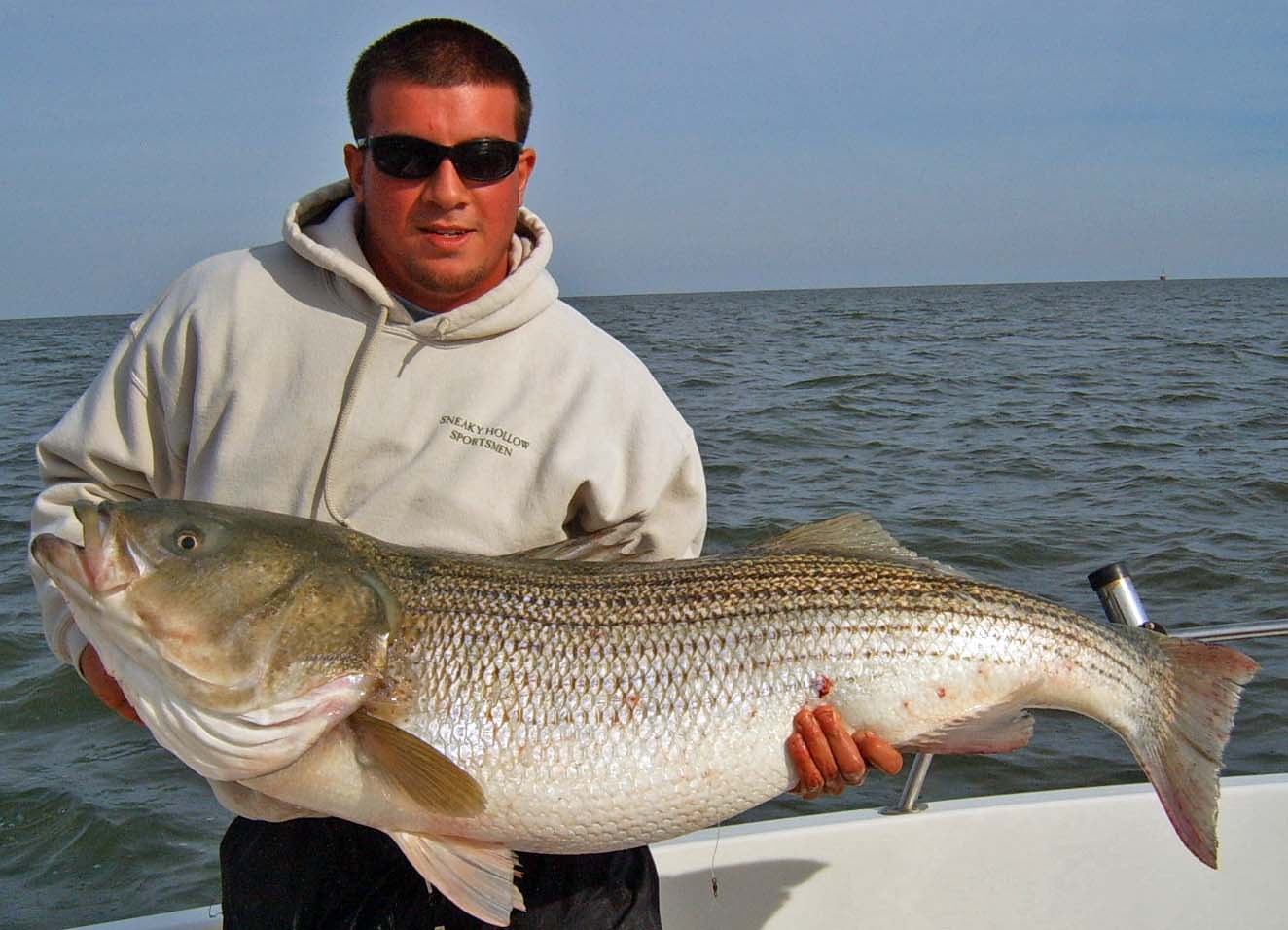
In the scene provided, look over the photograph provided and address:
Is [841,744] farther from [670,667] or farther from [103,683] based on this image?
[103,683]

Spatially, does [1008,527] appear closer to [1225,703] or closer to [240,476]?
[1225,703]

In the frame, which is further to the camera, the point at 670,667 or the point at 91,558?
the point at 670,667

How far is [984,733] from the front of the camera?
2982mm

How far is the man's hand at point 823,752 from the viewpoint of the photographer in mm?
2791

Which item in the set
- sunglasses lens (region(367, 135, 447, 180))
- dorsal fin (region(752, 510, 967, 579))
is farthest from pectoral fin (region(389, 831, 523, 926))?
sunglasses lens (region(367, 135, 447, 180))

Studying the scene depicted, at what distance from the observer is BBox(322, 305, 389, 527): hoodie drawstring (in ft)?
9.70

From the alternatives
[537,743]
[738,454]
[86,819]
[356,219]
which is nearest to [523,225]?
[356,219]

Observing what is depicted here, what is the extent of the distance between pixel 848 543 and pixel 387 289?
4.56 ft

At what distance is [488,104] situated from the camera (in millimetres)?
2998

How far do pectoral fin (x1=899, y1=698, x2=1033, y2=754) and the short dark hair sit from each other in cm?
185

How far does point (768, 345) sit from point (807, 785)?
3048 centimetres

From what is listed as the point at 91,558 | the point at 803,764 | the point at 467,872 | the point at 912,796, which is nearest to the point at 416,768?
the point at 467,872

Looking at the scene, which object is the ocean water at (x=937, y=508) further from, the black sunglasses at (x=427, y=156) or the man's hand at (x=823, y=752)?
the black sunglasses at (x=427, y=156)

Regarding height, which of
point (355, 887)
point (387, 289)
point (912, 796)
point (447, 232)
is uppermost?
point (447, 232)
